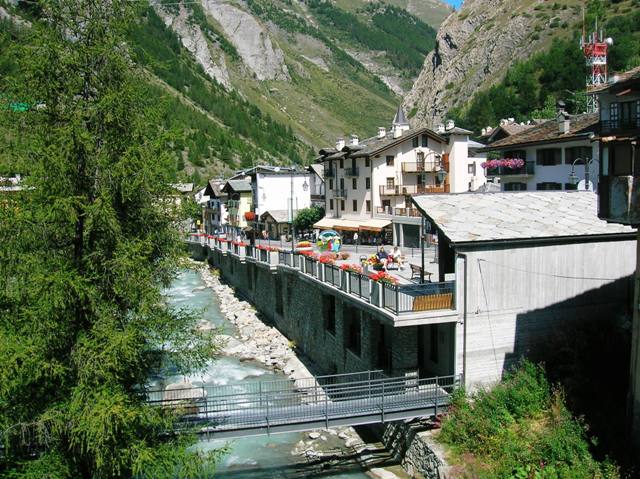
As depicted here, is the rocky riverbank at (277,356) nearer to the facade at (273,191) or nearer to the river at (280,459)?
the river at (280,459)

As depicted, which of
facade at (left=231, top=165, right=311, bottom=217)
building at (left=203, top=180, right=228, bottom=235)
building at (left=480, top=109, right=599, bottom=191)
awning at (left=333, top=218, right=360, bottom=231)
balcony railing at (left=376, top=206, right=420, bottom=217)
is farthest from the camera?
building at (left=203, top=180, right=228, bottom=235)

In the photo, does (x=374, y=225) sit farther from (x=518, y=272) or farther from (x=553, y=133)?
(x=518, y=272)

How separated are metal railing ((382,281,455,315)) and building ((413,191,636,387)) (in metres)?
0.37

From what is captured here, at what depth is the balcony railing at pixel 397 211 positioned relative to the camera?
46819 mm

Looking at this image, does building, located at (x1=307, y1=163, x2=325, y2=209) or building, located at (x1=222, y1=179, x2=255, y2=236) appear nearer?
building, located at (x1=307, y1=163, x2=325, y2=209)

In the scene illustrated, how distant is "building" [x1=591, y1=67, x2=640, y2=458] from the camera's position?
13.9 metres

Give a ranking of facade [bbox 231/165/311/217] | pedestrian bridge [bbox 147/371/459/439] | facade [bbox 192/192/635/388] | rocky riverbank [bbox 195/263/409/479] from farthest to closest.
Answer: facade [bbox 231/165/311/217]
rocky riverbank [bbox 195/263/409/479]
facade [bbox 192/192/635/388]
pedestrian bridge [bbox 147/371/459/439]

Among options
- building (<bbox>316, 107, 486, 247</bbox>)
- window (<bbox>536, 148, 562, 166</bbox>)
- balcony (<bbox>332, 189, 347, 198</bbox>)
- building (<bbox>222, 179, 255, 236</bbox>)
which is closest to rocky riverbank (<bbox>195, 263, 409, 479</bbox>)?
building (<bbox>316, 107, 486, 247</bbox>)

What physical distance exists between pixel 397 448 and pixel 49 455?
1097cm

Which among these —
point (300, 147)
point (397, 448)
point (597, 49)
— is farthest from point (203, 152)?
point (397, 448)

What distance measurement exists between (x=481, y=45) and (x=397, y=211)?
104 m

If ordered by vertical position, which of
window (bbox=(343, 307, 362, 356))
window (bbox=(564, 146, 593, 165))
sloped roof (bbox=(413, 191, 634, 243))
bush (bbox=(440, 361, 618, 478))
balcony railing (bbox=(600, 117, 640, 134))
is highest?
window (bbox=(564, 146, 593, 165))

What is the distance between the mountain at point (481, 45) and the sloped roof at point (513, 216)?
10940 cm

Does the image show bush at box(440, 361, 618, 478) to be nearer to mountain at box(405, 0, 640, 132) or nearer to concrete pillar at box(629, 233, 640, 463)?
concrete pillar at box(629, 233, 640, 463)
